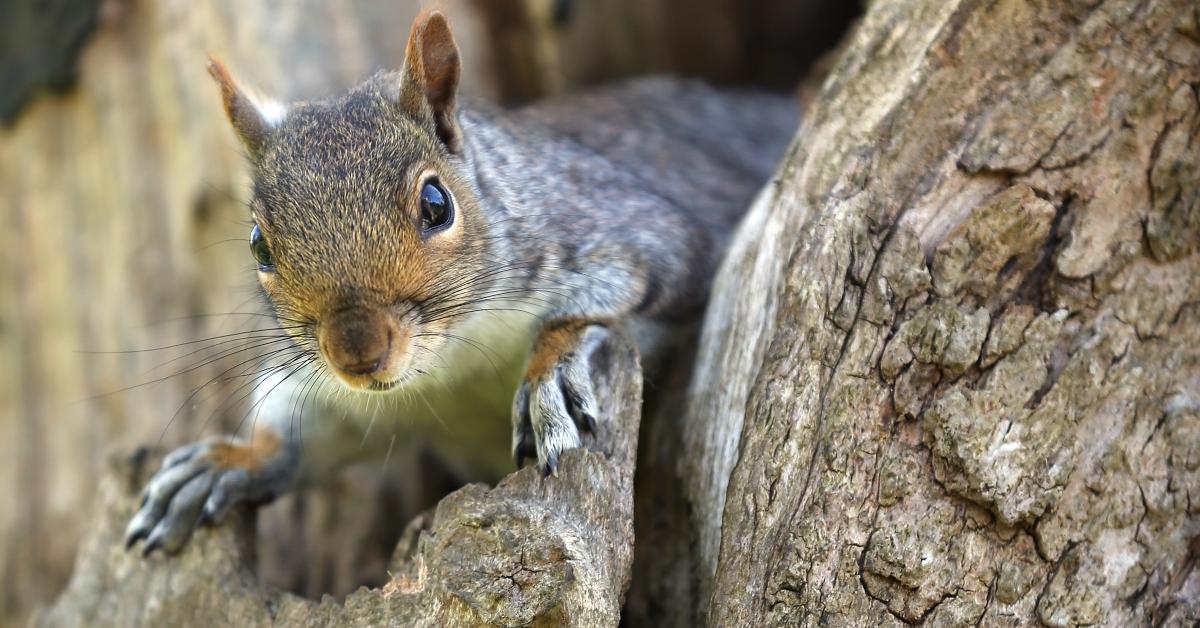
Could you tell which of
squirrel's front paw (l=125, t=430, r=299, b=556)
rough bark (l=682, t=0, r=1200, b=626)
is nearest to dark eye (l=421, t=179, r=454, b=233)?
rough bark (l=682, t=0, r=1200, b=626)

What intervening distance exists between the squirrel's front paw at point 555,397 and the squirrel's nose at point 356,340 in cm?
40

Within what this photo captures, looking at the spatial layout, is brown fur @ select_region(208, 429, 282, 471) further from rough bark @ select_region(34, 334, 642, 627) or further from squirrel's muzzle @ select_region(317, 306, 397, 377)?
squirrel's muzzle @ select_region(317, 306, 397, 377)

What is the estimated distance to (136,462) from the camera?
3096mm

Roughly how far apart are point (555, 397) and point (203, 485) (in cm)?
111

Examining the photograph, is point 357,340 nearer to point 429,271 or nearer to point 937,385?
point 429,271

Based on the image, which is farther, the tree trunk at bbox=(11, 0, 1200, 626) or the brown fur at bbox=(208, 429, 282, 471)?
the brown fur at bbox=(208, 429, 282, 471)

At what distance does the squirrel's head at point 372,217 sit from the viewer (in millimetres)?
2324

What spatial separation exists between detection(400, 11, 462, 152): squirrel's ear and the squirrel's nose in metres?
0.70

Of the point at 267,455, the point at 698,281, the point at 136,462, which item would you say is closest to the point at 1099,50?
the point at 698,281

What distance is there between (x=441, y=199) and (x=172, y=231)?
1885mm

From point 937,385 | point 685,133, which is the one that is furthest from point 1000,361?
point 685,133

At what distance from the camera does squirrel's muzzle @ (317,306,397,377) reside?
2.24 metres

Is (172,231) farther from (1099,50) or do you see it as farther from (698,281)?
(1099,50)

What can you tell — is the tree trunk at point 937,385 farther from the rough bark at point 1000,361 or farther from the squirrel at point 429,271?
the squirrel at point 429,271
